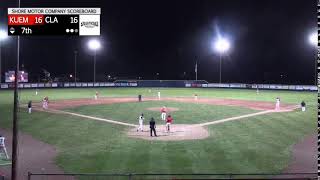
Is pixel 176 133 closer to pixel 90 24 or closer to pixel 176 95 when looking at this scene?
pixel 90 24

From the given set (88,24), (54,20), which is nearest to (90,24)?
(88,24)

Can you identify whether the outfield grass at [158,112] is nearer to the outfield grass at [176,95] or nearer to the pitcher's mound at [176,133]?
the pitcher's mound at [176,133]

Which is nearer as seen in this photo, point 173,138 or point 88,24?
point 88,24

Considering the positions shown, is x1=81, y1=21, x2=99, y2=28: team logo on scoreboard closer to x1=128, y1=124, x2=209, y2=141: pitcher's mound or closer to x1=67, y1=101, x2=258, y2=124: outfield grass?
x1=128, y1=124, x2=209, y2=141: pitcher's mound

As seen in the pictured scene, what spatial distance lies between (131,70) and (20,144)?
114 m

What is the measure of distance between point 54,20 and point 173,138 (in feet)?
59.5

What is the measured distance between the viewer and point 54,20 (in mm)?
15773

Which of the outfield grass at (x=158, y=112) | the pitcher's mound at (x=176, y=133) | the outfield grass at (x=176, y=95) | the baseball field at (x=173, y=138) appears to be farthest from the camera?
the outfield grass at (x=176, y=95)

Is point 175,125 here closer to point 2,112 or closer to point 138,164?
point 138,164

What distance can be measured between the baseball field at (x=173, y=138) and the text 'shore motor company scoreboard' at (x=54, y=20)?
31.0 ft

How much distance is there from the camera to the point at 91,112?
48812 mm

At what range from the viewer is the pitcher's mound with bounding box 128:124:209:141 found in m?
32.3

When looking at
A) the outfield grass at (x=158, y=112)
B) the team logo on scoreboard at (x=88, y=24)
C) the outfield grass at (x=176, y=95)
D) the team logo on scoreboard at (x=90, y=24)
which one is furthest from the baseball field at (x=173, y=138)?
the outfield grass at (x=176, y=95)

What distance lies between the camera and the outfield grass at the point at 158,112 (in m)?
43.4
